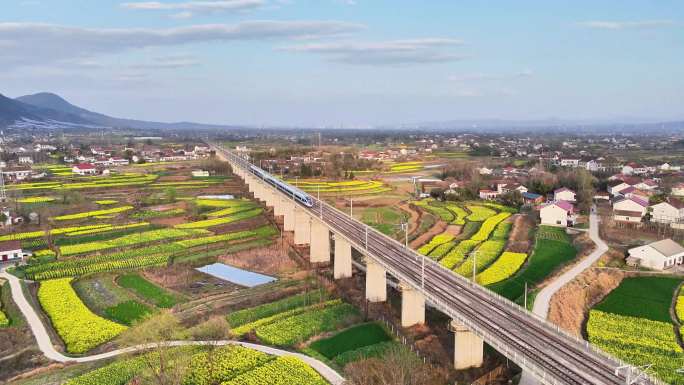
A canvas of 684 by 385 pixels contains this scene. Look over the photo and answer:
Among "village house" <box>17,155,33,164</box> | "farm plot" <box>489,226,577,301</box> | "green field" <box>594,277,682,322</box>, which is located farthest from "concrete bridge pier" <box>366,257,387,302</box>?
"village house" <box>17,155,33,164</box>

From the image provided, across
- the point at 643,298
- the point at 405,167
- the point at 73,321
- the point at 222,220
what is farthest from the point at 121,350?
the point at 405,167

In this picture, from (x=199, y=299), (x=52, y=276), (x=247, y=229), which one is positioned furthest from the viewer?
(x=247, y=229)

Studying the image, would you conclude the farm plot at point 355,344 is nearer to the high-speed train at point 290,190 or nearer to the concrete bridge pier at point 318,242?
the concrete bridge pier at point 318,242

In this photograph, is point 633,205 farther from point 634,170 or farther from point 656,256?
point 634,170

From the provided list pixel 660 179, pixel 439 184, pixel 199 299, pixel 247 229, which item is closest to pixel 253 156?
pixel 439 184

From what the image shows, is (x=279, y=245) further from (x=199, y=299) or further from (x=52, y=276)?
(x=52, y=276)

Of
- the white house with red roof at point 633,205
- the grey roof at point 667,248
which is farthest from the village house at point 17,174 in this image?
the grey roof at point 667,248
